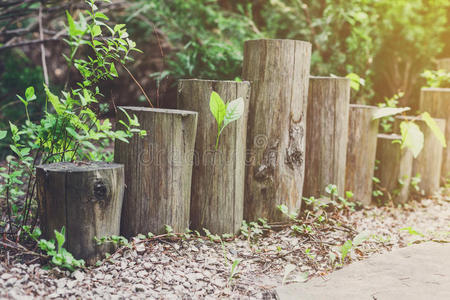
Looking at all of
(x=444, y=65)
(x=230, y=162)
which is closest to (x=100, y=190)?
(x=230, y=162)

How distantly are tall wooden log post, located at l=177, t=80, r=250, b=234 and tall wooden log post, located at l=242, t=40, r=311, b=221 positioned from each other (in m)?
0.18

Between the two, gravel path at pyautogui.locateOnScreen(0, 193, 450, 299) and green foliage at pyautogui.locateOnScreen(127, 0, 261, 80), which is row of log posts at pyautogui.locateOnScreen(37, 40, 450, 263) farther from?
green foliage at pyautogui.locateOnScreen(127, 0, 261, 80)

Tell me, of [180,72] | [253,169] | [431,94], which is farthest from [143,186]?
[431,94]

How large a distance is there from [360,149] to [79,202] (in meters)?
2.46

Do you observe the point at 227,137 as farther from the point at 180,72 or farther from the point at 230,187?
the point at 180,72

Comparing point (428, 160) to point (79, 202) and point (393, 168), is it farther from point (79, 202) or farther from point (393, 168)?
point (79, 202)

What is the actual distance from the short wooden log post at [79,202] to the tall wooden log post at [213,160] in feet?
1.97

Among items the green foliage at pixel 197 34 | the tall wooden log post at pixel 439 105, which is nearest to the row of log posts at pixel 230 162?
the tall wooden log post at pixel 439 105

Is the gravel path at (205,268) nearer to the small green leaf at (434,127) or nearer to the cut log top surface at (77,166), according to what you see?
the cut log top surface at (77,166)

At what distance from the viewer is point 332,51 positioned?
198 inches

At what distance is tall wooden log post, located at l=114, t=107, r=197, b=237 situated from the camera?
96.1 inches

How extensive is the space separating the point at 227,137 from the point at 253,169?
0.38m

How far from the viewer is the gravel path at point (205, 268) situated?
2043 millimetres

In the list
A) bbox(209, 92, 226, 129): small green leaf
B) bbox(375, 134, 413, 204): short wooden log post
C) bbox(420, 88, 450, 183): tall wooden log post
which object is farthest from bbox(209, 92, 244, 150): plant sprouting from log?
bbox(420, 88, 450, 183): tall wooden log post
